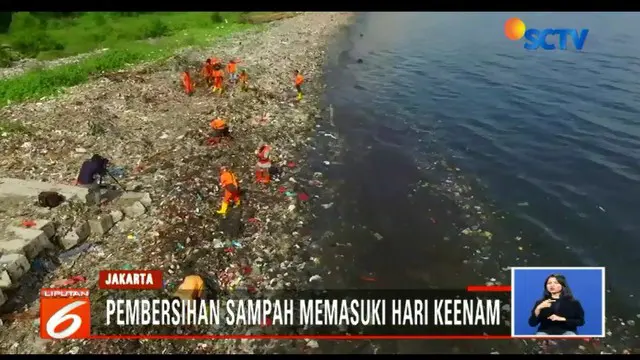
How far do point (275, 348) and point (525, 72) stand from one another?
19.9 meters

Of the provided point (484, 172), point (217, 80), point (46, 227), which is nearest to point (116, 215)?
point (46, 227)

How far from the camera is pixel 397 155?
1414 cm

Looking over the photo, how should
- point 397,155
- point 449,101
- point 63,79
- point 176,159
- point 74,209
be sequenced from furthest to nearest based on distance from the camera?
point 449,101 < point 63,79 < point 397,155 < point 176,159 < point 74,209

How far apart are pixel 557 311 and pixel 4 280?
9.32 m

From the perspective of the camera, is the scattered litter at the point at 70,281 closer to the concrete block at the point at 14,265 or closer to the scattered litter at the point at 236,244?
the concrete block at the point at 14,265

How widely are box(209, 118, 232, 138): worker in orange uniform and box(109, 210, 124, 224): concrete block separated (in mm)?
4779

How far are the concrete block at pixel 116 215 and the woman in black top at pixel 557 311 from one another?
28.9ft

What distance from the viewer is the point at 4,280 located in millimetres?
7551

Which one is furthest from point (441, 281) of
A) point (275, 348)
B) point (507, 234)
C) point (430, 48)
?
point (430, 48)

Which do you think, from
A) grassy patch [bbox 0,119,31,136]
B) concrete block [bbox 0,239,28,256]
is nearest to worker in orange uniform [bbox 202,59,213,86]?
grassy patch [bbox 0,119,31,136]

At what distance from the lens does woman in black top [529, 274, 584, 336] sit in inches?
250

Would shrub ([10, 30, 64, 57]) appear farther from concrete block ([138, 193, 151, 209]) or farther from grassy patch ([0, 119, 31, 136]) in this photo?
concrete block ([138, 193, 151, 209])

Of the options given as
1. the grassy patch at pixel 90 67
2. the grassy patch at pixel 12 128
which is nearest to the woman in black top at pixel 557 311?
the grassy patch at pixel 12 128
